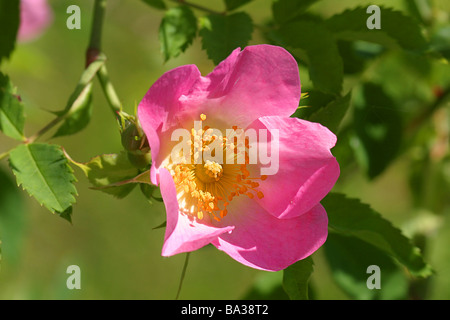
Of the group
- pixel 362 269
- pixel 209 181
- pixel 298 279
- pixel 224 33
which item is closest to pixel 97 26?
pixel 224 33

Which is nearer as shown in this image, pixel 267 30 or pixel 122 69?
pixel 267 30

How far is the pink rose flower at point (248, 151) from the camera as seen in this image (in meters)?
0.89

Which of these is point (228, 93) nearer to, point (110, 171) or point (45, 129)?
point (110, 171)

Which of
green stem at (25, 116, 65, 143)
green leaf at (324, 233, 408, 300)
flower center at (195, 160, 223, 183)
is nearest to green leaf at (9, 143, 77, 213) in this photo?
green stem at (25, 116, 65, 143)

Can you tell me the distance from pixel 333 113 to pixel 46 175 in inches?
19.6

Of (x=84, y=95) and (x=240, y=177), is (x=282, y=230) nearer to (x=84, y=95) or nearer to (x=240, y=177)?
(x=240, y=177)

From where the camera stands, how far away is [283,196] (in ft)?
3.17

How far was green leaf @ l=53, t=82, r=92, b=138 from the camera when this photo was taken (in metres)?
1.09

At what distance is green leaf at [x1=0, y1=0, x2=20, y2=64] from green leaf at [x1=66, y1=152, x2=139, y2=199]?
45 cm

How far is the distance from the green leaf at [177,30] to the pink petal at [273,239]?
0.33 meters

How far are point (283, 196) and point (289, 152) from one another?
0.25 ft

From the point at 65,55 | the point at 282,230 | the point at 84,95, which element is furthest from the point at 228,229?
the point at 65,55

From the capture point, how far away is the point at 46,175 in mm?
947

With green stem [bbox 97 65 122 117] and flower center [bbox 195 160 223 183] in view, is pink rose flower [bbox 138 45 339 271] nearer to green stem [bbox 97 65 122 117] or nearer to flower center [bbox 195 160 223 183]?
flower center [bbox 195 160 223 183]
